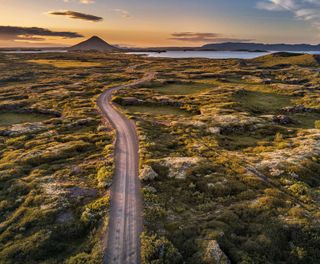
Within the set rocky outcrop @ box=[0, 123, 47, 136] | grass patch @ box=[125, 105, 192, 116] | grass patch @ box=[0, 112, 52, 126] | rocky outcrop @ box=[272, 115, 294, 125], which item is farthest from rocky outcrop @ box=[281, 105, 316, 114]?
grass patch @ box=[0, 112, 52, 126]

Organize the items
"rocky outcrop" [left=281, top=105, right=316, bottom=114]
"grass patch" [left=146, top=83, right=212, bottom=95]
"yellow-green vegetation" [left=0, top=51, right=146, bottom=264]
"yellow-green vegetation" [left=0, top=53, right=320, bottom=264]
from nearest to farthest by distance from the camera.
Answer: "yellow-green vegetation" [left=0, top=53, right=320, bottom=264], "yellow-green vegetation" [left=0, top=51, right=146, bottom=264], "rocky outcrop" [left=281, top=105, right=316, bottom=114], "grass patch" [left=146, top=83, right=212, bottom=95]

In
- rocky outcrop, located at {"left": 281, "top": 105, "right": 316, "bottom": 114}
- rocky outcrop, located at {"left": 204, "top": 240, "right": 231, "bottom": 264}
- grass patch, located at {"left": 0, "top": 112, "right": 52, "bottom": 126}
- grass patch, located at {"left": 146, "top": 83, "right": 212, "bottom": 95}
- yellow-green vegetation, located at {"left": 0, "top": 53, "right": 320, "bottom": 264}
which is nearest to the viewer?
rocky outcrop, located at {"left": 204, "top": 240, "right": 231, "bottom": 264}

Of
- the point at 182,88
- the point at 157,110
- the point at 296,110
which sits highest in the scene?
the point at 182,88

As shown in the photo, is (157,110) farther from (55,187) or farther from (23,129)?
(55,187)

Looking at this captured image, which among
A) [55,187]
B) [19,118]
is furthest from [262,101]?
[55,187]

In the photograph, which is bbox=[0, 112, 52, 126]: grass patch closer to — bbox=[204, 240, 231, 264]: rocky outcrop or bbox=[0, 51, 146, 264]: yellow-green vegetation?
bbox=[0, 51, 146, 264]: yellow-green vegetation

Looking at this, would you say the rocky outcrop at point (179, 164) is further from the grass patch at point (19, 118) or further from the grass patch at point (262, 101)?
the grass patch at point (19, 118)
